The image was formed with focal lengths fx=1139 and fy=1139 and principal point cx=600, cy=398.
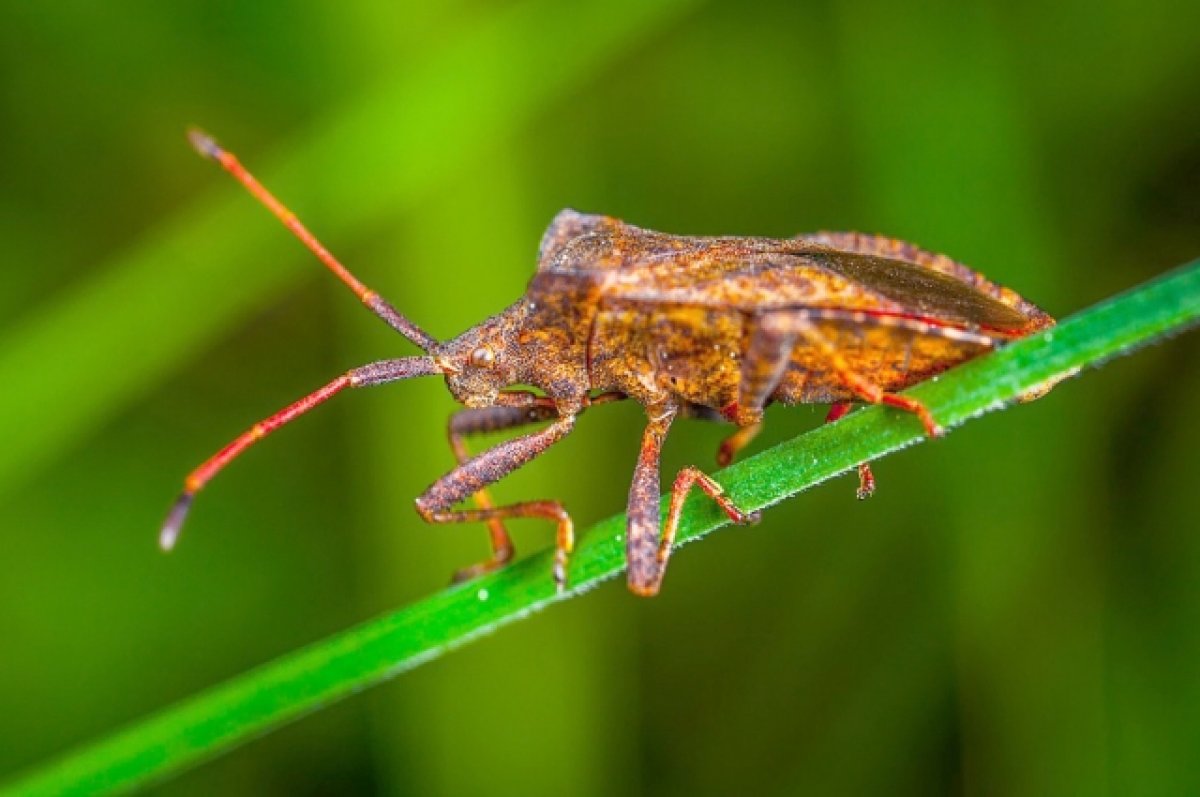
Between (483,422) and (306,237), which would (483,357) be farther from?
(306,237)

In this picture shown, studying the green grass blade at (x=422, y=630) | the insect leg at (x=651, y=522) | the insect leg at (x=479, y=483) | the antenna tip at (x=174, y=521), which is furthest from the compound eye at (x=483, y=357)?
the antenna tip at (x=174, y=521)

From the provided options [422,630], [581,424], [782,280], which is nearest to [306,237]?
[422,630]

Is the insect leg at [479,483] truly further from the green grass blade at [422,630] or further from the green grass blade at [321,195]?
the green grass blade at [321,195]

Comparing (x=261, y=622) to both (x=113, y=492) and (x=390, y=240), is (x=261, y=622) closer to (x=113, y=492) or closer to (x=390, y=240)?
(x=113, y=492)

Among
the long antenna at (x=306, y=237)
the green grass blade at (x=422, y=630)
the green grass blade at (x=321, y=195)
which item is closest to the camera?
the green grass blade at (x=422, y=630)

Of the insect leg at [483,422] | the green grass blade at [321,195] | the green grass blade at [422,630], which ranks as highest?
the green grass blade at [321,195]

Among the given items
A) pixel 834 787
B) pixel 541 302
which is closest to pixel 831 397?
pixel 541 302

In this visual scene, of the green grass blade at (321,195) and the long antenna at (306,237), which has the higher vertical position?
the green grass blade at (321,195)

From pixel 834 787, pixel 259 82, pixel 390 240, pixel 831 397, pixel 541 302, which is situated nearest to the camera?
pixel 831 397
